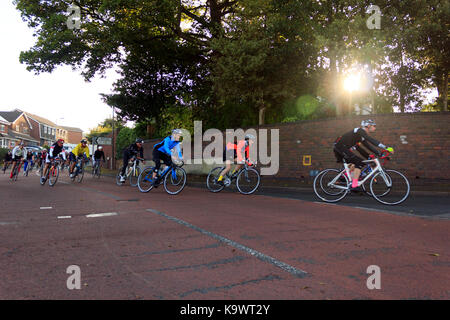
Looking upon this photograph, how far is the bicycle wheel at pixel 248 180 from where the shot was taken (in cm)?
1082

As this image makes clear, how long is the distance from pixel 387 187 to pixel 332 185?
1307 millimetres

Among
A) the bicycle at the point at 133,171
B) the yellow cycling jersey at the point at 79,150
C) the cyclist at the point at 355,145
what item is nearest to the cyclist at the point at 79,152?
the yellow cycling jersey at the point at 79,150

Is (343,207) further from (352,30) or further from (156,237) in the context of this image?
(352,30)

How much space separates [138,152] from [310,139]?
25.7ft

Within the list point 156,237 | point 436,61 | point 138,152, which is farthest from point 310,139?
point 156,237

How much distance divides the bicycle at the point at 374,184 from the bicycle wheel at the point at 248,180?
2.27m

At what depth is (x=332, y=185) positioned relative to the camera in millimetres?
8828

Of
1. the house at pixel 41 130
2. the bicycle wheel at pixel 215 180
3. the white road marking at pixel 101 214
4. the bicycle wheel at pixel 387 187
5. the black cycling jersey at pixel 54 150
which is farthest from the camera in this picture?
the house at pixel 41 130

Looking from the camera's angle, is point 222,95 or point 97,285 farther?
point 222,95

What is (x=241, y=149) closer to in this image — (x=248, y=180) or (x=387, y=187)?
(x=248, y=180)

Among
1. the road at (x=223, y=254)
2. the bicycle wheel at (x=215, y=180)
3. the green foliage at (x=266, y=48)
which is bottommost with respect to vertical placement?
the road at (x=223, y=254)

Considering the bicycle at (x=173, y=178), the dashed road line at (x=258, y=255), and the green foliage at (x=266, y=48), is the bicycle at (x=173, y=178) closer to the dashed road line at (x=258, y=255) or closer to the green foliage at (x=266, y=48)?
the dashed road line at (x=258, y=255)

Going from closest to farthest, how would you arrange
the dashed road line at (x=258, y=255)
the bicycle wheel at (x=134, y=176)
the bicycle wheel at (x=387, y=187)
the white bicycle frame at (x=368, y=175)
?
the dashed road line at (x=258, y=255) < the bicycle wheel at (x=387, y=187) < the white bicycle frame at (x=368, y=175) < the bicycle wheel at (x=134, y=176)

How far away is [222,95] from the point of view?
55.0ft
